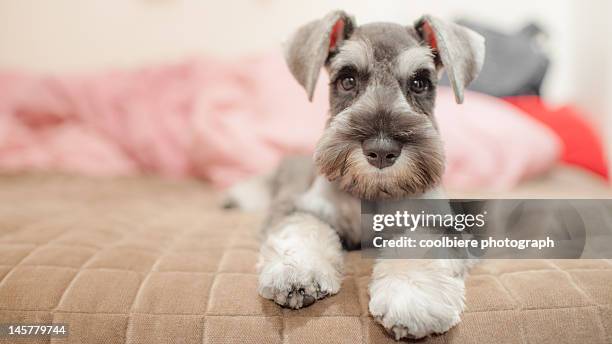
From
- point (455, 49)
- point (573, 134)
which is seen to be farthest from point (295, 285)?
point (573, 134)

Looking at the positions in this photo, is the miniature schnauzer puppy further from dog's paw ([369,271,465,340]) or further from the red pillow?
the red pillow

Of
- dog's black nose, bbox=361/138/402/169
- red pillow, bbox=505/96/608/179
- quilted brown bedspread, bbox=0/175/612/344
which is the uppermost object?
dog's black nose, bbox=361/138/402/169

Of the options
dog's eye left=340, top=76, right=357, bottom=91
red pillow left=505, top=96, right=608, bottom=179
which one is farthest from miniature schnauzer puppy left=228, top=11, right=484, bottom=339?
red pillow left=505, top=96, right=608, bottom=179

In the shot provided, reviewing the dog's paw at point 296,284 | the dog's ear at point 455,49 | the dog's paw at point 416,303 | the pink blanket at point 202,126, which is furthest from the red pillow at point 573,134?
the dog's paw at point 296,284

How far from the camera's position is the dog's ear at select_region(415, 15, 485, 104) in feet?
4.25

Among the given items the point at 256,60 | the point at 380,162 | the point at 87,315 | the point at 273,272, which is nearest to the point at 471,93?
the point at 256,60

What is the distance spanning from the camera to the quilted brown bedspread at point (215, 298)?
41.3 inches

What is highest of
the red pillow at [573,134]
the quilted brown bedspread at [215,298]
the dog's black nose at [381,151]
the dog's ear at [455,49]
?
the dog's ear at [455,49]

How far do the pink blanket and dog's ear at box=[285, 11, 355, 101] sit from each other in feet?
2.56

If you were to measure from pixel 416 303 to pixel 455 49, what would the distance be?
74 centimetres

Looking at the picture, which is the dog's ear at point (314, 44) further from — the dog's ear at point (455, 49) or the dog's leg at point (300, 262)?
the dog's leg at point (300, 262)

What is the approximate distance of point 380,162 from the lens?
1139 mm

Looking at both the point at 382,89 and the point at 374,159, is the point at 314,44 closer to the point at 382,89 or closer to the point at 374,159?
the point at 382,89

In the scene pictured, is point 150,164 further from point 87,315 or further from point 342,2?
point 87,315
